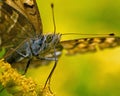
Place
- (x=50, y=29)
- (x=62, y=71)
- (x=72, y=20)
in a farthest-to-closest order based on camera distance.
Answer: (x=72, y=20), (x=50, y=29), (x=62, y=71)

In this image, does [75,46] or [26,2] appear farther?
[75,46]

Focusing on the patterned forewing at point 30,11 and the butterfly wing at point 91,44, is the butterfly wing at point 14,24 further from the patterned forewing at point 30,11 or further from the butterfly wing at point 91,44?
the butterfly wing at point 91,44

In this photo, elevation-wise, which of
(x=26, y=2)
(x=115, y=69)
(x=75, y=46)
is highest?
(x=26, y=2)

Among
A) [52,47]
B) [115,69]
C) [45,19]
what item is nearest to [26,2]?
[52,47]

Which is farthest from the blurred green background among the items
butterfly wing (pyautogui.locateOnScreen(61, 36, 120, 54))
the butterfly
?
the butterfly

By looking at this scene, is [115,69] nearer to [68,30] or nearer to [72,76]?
[72,76]

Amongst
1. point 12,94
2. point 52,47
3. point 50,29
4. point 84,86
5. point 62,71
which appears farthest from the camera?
point 50,29

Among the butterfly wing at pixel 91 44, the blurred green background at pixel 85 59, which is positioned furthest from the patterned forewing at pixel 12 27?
the blurred green background at pixel 85 59
